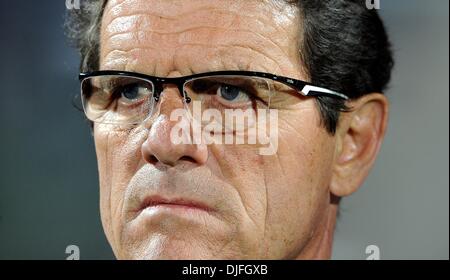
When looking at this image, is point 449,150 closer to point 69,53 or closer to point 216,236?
point 216,236

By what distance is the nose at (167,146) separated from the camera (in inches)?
48.9

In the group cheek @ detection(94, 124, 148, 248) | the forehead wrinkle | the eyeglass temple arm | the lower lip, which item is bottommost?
the lower lip

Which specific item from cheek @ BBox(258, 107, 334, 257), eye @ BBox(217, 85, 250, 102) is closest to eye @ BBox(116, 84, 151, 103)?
eye @ BBox(217, 85, 250, 102)

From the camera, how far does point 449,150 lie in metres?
1.78

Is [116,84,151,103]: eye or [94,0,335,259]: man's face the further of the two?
[116,84,151,103]: eye

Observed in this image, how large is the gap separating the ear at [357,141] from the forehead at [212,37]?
0.20 metres

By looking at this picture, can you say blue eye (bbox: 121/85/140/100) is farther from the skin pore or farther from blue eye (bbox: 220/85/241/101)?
blue eye (bbox: 220/85/241/101)

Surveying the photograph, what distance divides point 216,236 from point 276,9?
430mm

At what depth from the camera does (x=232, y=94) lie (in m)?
1.32

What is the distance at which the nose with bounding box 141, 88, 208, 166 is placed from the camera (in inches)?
48.9

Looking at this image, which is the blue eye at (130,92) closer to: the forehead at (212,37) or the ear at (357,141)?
the forehead at (212,37)

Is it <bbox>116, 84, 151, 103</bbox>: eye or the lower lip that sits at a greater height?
<bbox>116, 84, 151, 103</bbox>: eye

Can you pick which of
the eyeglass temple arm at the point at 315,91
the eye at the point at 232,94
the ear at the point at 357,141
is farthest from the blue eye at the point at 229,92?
the ear at the point at 357,141
